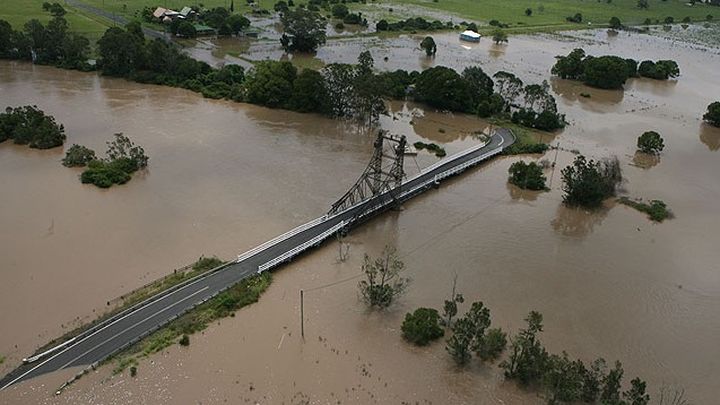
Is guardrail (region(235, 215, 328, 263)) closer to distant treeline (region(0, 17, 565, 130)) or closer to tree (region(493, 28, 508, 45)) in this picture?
distant treeline (region(0, 17, 565, 130))

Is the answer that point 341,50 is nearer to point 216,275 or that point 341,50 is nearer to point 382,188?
point 382,188

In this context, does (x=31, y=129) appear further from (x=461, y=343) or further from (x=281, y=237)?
(x=461, y=343)

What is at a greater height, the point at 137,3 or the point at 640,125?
the point at 137,3

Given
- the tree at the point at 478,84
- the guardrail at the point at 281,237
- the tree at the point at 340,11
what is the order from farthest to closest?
the tree at the point at 340,11 < the tree at the point at 478,84 < the guardrail at the point at 281,237

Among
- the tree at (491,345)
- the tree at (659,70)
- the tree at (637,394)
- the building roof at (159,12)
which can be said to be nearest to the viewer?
the tree at (637,394)

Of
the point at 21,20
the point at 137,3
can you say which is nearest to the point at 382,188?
the point at 21,20

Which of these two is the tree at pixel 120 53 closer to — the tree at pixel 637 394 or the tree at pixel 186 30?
the tree at pixel 186 30

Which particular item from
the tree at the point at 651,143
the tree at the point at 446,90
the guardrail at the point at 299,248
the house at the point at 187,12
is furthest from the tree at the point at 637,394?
the house at the point at 187,12
